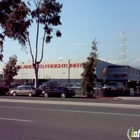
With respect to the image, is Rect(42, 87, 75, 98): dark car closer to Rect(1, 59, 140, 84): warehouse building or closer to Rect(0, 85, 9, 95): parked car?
Rect(0, 85, 9, 95): parked car

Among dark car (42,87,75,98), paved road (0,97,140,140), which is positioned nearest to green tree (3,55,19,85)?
dark car (42,87,75,98)

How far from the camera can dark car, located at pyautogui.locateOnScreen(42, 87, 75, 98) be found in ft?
117

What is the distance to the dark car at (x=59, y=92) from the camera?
3572 centimetres

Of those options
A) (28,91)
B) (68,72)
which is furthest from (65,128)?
(68,72)

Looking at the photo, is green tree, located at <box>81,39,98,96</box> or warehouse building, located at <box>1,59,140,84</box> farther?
warehouse building, located at <box>1,59,140,84</box>

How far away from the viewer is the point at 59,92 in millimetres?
36188

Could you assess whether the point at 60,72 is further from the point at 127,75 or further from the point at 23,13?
the point at 23,13

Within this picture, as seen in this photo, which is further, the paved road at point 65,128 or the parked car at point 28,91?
the parked car at point 28,91

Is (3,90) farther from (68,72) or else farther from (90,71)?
(68,72)

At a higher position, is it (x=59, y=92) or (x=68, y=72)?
(x=68, y=72)

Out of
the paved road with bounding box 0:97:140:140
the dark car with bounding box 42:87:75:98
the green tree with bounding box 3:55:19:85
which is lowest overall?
the paved road with bounding box 0:97:140:140

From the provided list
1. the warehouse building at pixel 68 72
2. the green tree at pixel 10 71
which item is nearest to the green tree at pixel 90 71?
the green tree at pixel 10 71

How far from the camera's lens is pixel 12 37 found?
39.1 meters

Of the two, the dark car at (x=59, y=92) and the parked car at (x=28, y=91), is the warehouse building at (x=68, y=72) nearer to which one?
the parked car at (x=28, y=91)
